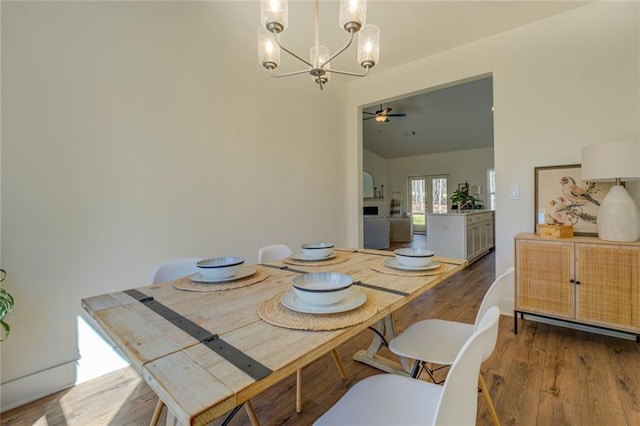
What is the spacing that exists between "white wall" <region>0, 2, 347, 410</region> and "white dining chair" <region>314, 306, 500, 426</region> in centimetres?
179

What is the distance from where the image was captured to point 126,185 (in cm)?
200

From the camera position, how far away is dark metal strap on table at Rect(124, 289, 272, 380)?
2.09ft

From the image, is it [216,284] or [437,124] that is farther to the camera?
[437,124]

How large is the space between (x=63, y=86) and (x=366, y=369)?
2559 millimetres

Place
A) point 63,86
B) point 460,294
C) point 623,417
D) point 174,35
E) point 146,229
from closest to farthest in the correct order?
point 623,417 < point 63,86 < point 146,229 < point 174,35 < point 460,294

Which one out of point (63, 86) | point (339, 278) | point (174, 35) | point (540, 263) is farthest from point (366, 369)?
point (174, 35)

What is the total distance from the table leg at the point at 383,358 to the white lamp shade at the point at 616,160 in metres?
1.79

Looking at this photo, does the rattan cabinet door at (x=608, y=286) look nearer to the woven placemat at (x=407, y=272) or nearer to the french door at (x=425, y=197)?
the woven placemat at (x=407, y=272)

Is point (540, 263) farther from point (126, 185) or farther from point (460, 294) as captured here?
point (126, 185)

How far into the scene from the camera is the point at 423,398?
94 centimetres

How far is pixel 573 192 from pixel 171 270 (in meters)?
3.06

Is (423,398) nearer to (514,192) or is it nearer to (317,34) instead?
(317,34)

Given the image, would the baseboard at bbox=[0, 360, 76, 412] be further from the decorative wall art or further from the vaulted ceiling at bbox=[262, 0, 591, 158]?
the decorative wall art

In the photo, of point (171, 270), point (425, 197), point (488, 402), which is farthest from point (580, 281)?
point (425, 197)
